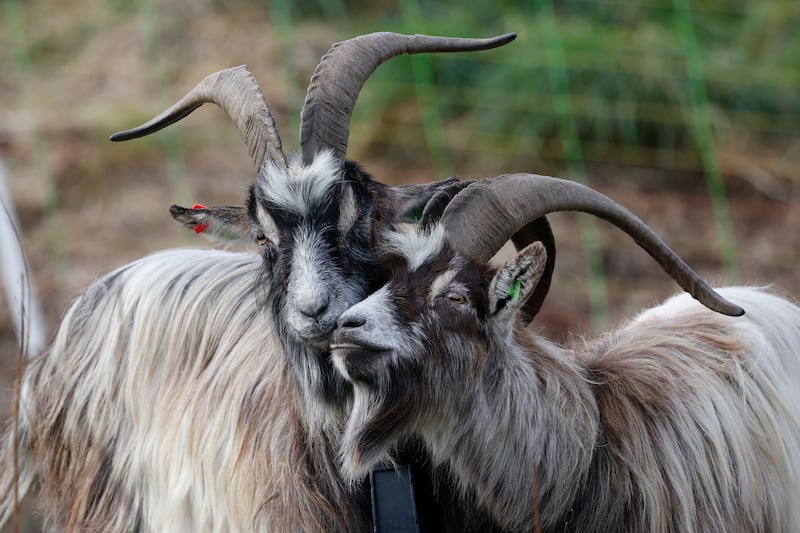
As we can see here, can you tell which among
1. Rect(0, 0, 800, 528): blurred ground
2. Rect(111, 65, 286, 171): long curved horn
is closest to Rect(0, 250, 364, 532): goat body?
Rect(111, 65, 286, 171): long curved horn

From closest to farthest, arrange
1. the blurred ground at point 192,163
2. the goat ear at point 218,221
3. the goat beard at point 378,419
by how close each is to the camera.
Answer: the goat beard at point 378,419 < the goat ear at point 218,221 < the blurred ground at point 192,163

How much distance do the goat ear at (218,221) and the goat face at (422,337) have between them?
0.81 meters

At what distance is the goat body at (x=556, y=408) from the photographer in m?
4.02

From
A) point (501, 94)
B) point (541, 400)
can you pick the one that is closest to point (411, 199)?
point (541, 400)

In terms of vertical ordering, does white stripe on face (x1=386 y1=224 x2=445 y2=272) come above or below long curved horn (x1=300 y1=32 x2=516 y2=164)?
below

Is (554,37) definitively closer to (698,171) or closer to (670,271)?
(698,171)

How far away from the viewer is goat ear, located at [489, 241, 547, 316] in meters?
4.07

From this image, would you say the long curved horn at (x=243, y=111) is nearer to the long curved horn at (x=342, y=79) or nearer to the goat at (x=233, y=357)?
the goat at (x=233, y=357)

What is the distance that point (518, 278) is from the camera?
4098mm

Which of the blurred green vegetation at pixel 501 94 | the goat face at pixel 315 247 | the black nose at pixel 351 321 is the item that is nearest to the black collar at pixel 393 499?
the goat face at pixel 315 247

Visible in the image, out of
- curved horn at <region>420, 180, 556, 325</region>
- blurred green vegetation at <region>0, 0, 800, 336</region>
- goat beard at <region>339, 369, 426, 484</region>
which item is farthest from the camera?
blurred green vegetation at <region>0, 0, 800, 336</region>

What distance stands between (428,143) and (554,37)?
55.2 inches

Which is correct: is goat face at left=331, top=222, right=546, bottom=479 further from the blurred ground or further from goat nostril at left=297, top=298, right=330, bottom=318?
the blurred ground

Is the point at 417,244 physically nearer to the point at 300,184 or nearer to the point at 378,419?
the point at 300,184
